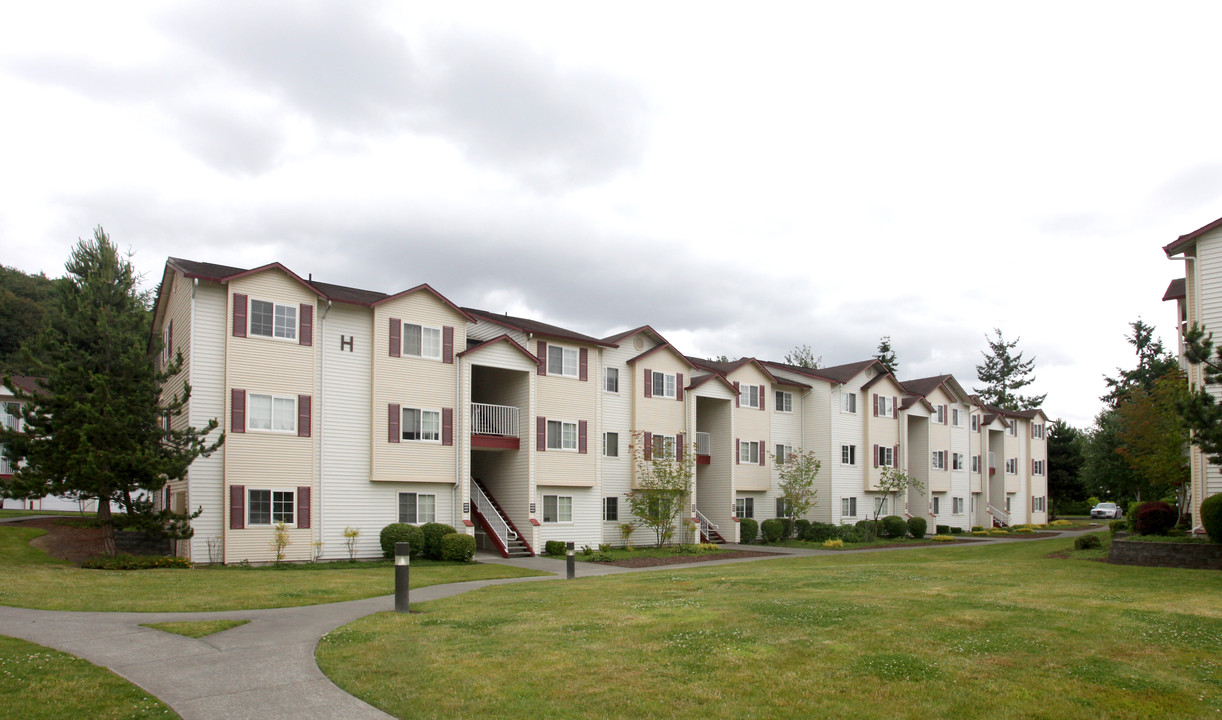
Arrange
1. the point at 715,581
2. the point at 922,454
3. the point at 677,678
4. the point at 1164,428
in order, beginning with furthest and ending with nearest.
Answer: the point at 922,454 → the point at 1164,428 → the point at 715,581 → the point at 677,678

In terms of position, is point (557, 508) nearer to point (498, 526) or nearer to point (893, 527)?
point (498, 526)

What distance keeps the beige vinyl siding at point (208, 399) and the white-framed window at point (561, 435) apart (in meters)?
12.7

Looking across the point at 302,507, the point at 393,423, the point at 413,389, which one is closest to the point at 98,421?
the point at 302,507

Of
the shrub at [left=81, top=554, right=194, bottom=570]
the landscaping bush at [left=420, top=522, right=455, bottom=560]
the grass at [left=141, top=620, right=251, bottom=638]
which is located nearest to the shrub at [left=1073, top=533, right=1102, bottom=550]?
the landscaping bush at [left=420, top=522, right=455, bottom=560]

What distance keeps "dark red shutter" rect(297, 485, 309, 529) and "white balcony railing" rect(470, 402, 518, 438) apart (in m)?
7.35

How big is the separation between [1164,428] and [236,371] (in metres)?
34.0

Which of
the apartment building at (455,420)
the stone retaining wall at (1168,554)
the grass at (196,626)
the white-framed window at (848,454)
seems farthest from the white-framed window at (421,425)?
the white-framed window at (848,454)

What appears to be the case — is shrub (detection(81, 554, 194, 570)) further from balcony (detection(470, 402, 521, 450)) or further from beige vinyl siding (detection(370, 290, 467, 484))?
balcony (detection(470, 402, 521, 450))

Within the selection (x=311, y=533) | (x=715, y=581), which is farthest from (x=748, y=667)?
(x=311, y=533)

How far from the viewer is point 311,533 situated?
28094mm

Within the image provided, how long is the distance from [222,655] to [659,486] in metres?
27.1

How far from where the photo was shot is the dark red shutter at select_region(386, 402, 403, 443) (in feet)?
98.9

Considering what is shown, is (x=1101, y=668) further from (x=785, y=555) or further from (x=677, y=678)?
(x=785, y=555)

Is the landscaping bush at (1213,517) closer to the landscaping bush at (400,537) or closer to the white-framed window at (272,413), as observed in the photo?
the landscaping bush at (400,537)
